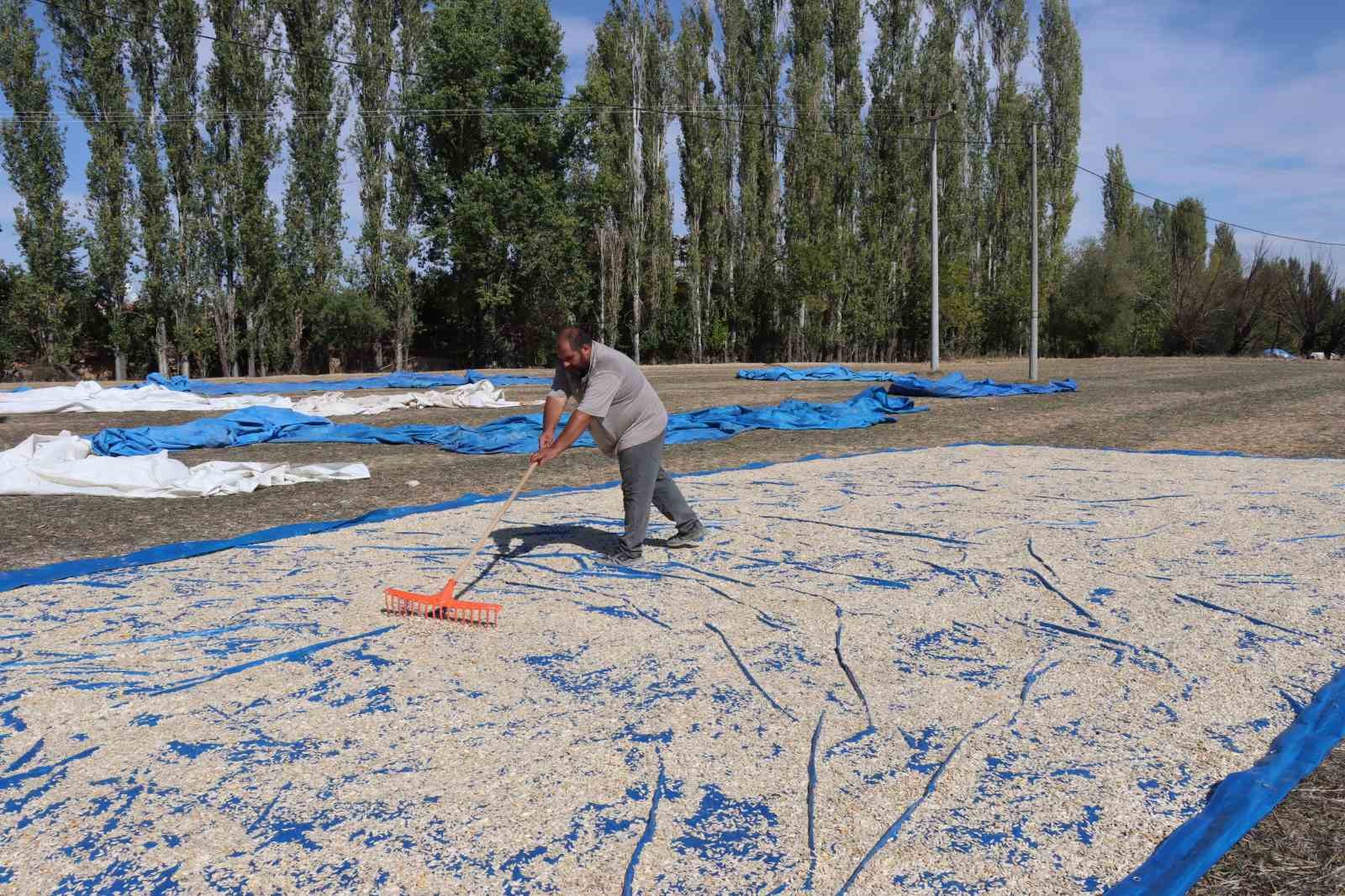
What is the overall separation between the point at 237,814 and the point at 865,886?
5.71 feet

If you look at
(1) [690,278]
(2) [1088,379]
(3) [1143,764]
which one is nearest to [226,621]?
(3) [1143,764]

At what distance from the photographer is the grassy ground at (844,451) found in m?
2.67

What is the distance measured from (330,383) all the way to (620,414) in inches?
698

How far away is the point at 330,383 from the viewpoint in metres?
21.7

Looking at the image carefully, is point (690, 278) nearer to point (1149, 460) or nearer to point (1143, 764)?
point (1149, 460)

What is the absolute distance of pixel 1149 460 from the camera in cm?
947

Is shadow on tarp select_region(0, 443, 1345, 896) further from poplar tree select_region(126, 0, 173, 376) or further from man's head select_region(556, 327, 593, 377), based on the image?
poplar tree select_region(126, 0, 173, 376)

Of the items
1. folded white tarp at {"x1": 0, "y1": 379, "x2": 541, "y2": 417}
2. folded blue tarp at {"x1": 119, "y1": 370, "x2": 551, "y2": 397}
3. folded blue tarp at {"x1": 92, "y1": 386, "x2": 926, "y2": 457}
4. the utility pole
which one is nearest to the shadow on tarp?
folded blue tarp at {"x1": 92, "y1": 386, "x2": 926, "y2": 457}

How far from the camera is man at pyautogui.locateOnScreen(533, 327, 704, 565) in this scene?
535 centimetres

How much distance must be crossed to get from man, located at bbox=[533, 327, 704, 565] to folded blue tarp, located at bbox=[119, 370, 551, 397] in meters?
14.0

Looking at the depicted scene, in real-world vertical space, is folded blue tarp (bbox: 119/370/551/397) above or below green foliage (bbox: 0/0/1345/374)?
below

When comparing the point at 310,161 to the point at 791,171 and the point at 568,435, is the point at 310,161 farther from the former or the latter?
the point at 568,435

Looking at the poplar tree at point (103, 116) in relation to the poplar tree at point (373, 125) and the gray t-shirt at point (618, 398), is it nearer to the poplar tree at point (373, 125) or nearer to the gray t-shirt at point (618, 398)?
the poplar tree at point (373, 125)

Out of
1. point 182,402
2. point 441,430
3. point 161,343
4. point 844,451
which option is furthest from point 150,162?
point 844,451
